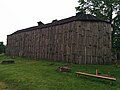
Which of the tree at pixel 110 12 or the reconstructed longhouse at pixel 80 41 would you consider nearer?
the reconstructed longhouse at pixel 80 41

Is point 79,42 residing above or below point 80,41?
below

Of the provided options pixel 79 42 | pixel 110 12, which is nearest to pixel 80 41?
pixel 79 42

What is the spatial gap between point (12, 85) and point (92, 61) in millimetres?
17151

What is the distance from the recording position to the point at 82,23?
31.7m

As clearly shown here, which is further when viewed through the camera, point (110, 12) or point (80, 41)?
point (110, 12)

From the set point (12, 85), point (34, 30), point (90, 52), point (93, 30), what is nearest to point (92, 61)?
point (90, 52)

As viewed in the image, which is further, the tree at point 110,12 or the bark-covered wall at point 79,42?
the tree at point 110,12

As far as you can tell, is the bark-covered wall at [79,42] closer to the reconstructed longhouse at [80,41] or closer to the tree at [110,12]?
the reconstructed longhouse at [80,41]

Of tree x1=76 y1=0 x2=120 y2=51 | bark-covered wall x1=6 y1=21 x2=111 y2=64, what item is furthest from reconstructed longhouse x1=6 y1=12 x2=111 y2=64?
tree x1=76 y1=0 x2=120 y2=51

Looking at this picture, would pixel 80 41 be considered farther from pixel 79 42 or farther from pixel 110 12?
pixel 110 12

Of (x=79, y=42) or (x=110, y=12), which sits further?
(x=110, y=12)

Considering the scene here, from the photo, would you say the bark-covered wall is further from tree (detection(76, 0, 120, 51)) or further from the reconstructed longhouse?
tree (detection(76, 0, 120, 51))

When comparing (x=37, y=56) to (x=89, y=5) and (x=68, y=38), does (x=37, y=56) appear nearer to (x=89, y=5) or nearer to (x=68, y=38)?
(x=68, y=38)

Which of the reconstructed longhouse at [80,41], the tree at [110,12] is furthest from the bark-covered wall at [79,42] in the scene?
the tree at [110,12]
